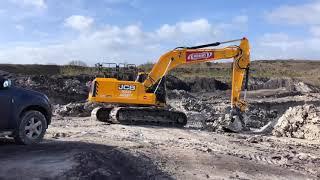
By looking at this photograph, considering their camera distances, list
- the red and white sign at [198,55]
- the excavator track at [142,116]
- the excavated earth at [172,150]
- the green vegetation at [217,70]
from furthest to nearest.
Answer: the green vegetation at [217,70] < the red and white sign at [198,55] < the excavator track at [142,116] < the excavated earth at [172,150]

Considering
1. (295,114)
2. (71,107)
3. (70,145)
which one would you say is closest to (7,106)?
(70,145)

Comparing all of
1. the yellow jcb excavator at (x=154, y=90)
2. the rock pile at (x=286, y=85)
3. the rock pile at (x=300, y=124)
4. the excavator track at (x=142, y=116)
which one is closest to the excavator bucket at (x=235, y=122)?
the yellow jcb excavator at (x=154, y=90)

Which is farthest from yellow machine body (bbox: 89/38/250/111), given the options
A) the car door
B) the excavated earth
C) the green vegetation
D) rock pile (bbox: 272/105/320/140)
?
the green vegetation

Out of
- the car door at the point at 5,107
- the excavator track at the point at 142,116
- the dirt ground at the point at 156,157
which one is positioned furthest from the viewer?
the excavator track at the point at 142,116

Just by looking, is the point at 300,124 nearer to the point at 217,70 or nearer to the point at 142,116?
the point at 142,116

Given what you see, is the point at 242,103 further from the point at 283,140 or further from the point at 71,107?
the point at 71,107

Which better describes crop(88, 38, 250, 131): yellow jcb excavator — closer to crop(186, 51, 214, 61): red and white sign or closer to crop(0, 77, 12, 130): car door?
crop(186, 51, 214, 61): red and white sign

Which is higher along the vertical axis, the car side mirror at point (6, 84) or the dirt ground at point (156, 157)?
the car side mirror at point (6, 84)

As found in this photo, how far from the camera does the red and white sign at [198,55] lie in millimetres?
21141

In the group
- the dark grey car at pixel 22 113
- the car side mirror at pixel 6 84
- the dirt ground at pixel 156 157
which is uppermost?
the car side mirror at pixel 6 84

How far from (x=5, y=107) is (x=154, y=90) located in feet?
33.4

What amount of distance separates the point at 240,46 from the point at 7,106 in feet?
37.4

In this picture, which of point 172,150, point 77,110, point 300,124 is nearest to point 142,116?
point 77,110

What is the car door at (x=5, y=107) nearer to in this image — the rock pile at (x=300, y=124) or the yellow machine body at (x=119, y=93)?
the yellow machine body at (x=119, y=93)
